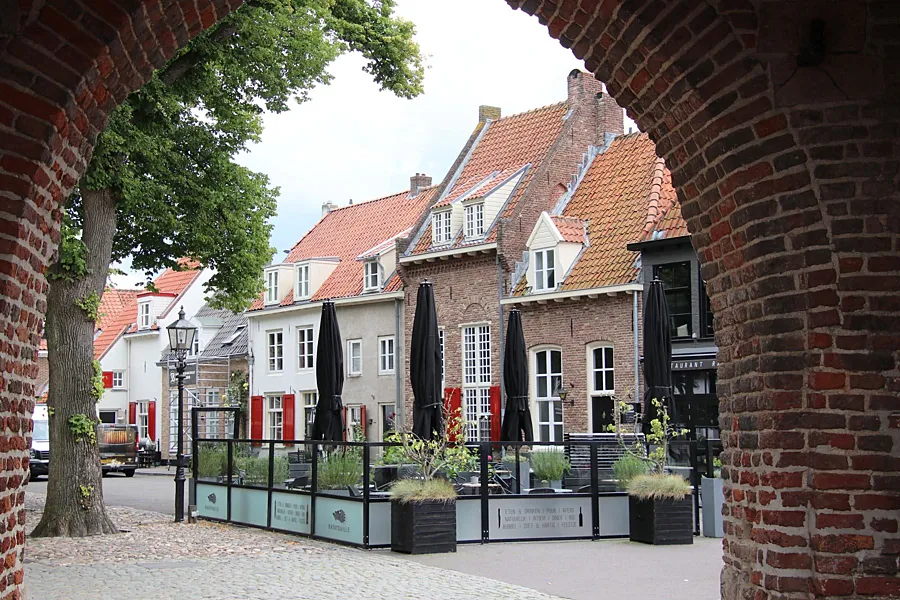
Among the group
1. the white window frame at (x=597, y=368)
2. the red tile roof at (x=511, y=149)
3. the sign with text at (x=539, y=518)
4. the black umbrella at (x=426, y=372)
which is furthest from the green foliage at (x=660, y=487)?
the red tile roof at (x=511, y=149)

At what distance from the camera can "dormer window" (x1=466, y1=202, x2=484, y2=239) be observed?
1314 inches

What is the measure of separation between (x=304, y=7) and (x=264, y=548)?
7.63 m

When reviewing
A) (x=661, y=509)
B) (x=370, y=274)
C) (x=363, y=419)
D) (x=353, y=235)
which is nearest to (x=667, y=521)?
(x=661, y=509)

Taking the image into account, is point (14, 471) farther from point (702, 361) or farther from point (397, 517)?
point (702, 361)

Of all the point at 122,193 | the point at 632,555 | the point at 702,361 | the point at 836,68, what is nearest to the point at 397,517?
the point at 632,555

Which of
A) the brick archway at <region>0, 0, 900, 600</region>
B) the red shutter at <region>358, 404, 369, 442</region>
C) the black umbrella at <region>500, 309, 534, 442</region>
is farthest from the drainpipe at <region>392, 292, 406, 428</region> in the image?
the brick archway at <region>0, 0, 900, 600</region>

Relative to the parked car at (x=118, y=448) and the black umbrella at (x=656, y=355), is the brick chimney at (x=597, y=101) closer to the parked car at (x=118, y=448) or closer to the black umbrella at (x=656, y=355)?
the black umbrella at (x=656, y=355)

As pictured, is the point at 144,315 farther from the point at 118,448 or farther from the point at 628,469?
the point at 628,469

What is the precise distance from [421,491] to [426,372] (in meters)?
3.72

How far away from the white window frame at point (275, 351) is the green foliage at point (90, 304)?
26.4 meters

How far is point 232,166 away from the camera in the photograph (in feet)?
58.8

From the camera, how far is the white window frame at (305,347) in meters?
40.6

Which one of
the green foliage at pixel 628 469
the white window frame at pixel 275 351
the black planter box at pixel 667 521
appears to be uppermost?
the white window frame at pixel 275 351

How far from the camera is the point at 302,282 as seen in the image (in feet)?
136
